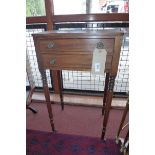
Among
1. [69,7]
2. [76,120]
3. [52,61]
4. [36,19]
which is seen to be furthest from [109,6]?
[76,120]

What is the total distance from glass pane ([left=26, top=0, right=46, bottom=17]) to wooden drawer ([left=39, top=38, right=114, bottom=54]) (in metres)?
0.69

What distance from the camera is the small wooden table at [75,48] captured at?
1.08 m

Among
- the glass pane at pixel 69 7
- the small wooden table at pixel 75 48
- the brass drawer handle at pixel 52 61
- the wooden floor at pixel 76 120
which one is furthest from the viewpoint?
the glass pane at pixel 69 7

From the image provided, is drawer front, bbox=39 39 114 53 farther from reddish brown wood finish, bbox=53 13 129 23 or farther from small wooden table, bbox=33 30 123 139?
reddish brown wood finish, bbox=53 13 129 23

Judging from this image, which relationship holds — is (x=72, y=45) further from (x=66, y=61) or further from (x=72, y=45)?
(x=66, y=61)

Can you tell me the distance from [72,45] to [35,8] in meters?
0.87

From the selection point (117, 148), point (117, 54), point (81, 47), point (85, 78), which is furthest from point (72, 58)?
point (85, 78)

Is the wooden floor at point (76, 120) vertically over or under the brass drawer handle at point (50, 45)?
under

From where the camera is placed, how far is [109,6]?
1628 mm

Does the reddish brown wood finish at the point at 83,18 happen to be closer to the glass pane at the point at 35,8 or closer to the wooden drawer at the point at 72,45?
the glass pane at the point at 35,8

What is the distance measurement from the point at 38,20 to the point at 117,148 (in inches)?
53.2

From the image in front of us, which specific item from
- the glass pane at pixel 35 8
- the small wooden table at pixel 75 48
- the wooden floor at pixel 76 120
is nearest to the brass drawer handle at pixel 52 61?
the small wooden table at pixel 75 48

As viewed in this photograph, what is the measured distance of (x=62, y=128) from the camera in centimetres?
154

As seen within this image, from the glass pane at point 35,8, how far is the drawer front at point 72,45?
694 millimetres
